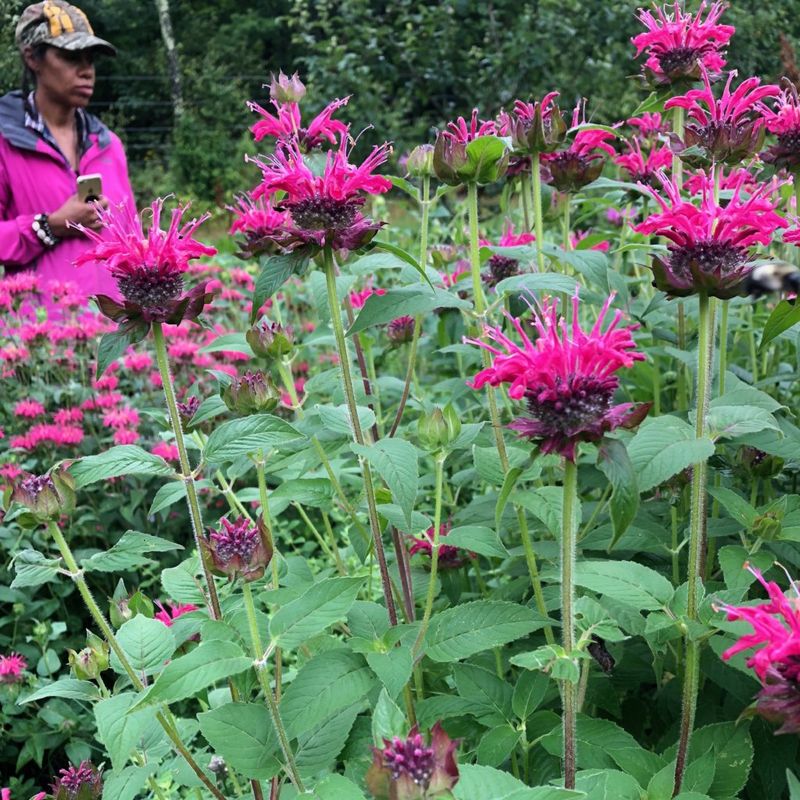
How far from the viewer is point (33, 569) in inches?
40.2

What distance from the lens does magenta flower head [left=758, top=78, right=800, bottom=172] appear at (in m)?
1.23

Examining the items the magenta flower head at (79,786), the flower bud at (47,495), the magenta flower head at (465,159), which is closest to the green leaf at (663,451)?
the magenta flower head at (465,159)

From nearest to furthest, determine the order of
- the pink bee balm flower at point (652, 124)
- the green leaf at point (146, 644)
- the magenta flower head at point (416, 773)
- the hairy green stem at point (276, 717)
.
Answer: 1. the magenta flower head at point (416, 773)
2. the hairy green stem at point (276, 717)
3. the green leaf at point (146, 644)
4. the pink bee balm flower at point (652, 124)

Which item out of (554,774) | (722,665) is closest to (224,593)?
(554,774)

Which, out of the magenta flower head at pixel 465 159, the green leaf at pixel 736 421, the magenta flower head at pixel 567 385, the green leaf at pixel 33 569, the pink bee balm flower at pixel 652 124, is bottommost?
the green leaf at pixel 33 569

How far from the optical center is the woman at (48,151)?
2.88m

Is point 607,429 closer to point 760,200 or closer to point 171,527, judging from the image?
point 760,200

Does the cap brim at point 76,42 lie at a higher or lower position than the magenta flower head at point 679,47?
higher

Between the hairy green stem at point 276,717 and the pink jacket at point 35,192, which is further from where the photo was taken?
the pink jacket at point 35,192

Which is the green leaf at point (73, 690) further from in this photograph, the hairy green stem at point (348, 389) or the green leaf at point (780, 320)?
the green leaf at point (780, 320)

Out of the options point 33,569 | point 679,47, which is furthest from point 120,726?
point 679,47

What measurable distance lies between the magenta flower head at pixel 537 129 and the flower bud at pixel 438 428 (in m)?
0.46

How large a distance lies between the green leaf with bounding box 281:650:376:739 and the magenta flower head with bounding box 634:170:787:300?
0.52m

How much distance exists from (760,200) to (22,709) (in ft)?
5.32
